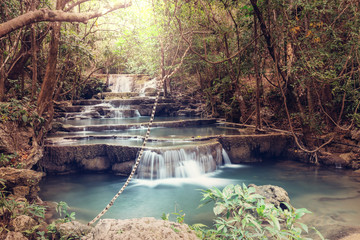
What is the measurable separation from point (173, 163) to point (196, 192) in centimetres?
119

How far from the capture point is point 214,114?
571 inches

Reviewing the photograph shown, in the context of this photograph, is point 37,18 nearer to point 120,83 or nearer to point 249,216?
point 249,216

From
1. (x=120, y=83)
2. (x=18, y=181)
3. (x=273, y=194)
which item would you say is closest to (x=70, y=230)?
(x=18, y=181)

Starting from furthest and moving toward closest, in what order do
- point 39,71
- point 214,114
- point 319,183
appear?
point 214,114
point 39,71
point 319,183

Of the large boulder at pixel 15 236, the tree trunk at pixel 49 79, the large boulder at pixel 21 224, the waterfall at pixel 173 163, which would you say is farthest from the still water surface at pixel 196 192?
the tree trunk at pixel 49 79

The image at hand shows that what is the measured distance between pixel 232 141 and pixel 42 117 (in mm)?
5846

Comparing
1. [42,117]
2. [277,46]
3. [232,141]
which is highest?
[277,46]

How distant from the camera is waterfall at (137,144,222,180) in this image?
25.1 ft

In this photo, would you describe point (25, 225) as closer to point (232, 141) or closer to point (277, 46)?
point (232, 141)

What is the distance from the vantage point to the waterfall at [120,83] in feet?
67.8

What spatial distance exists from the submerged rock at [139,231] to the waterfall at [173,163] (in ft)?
16.3

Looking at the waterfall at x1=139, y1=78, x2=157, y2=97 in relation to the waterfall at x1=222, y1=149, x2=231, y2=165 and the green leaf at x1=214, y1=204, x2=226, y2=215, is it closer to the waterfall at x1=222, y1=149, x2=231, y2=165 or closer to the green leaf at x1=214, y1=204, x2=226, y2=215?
the waterfall at x1=222, y1=149, x2=231, y2=165

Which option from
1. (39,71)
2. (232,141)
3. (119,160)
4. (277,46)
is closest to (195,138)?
(232,141)

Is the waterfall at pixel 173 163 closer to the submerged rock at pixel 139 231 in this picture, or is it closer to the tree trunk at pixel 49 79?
the tree trunk at pixel 49 79
